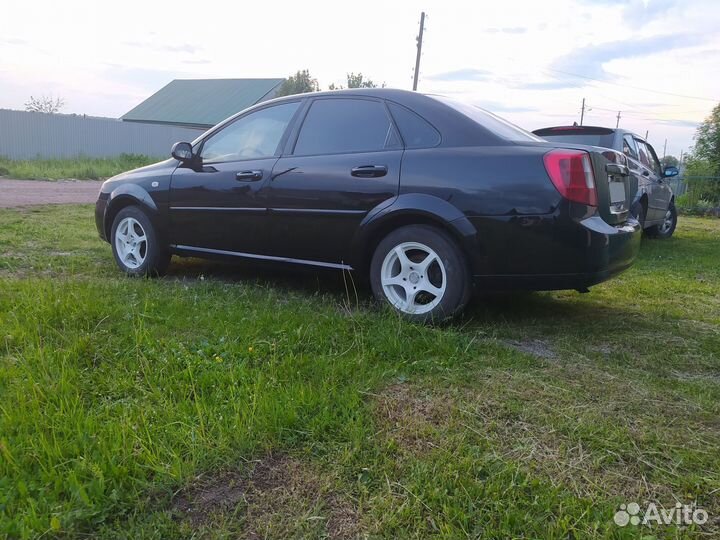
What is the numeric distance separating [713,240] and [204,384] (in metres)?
9.65

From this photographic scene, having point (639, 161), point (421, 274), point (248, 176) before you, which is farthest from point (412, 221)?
point (639, 161)

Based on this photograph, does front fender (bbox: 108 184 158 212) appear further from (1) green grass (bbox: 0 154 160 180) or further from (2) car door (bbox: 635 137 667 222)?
(1) green grass (bbox: 0 154 160 180)

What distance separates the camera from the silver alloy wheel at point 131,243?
5.30m

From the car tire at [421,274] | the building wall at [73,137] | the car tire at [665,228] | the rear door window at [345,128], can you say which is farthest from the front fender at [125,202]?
the building wall at [73,137]

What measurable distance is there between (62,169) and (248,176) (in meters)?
20.2

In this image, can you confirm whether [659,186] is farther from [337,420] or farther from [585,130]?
[337,420]

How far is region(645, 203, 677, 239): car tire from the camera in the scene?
31.8ft

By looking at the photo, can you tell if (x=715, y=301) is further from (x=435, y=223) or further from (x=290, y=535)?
(x=290, y=535)

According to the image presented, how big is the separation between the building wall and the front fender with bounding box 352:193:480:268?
26.5 metres

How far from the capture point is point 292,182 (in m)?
4.37

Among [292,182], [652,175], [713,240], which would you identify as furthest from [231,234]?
[713,240]

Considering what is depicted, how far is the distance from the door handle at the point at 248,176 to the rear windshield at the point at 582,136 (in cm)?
450

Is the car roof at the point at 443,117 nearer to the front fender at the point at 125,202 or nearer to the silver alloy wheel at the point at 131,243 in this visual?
the front fender at the point at 125,202

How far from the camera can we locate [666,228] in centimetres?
989
